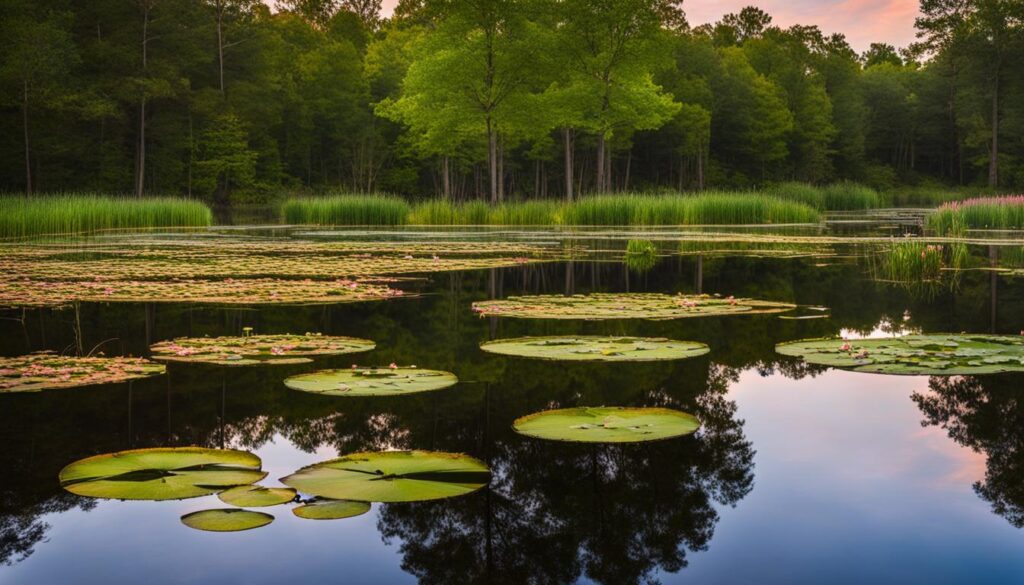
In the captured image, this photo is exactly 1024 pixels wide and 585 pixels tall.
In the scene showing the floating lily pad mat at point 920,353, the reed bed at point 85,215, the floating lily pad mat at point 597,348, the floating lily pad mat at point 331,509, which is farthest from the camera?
the reed bed at point 85,215

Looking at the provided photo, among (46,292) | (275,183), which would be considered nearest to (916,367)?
(46,292)

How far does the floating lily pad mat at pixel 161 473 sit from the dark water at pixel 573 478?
0.06 meters

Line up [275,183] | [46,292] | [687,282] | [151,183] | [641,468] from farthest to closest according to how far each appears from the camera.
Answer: [275,183]
[151,183]
[687,282]
[46,292]
[641,468]

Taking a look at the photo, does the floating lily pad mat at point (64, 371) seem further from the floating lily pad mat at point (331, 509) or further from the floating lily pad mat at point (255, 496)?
the floating lily pad mat at point (331, 509)

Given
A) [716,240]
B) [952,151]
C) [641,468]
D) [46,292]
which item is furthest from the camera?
[952,151]

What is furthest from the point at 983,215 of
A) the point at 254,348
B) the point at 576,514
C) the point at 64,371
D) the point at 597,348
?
the point at 576,514

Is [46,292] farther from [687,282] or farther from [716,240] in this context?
[716,240]

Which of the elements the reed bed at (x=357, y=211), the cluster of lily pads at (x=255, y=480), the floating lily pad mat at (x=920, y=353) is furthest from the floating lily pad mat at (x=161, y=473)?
the reed bed at (x=357, y=211)

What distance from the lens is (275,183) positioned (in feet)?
194

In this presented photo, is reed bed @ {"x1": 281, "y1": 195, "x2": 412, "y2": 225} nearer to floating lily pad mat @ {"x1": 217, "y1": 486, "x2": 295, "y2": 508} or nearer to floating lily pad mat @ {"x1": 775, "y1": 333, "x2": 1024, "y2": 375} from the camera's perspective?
floating lily pad mat @ {"x1": 775, "y1": 333, "x2": 1024, "y2": 375}

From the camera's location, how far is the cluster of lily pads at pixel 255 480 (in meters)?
3.03

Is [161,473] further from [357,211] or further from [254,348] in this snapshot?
[357,211]

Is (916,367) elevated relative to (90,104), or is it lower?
lower

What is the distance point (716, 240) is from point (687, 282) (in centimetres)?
867
